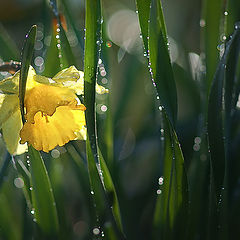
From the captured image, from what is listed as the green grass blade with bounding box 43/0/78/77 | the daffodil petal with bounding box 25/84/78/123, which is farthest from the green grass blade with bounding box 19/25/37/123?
the green grass blade with bounding box 43/0/78/77

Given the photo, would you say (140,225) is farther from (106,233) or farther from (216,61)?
(216,61)

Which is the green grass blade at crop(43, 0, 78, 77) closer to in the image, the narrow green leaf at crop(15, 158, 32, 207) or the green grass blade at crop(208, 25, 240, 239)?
the narrow green leaf at crop(15, 158, 32, 207)

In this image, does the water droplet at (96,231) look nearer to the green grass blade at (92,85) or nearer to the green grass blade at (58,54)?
the green grass blade at (92,85)

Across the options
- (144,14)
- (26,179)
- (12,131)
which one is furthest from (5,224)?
(144,14)

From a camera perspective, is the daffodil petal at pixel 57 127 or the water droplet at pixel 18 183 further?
the water droplet at pixel 18 183

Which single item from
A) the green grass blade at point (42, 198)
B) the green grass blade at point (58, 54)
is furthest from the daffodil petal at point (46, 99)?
the green grass blade at point (58, 54)

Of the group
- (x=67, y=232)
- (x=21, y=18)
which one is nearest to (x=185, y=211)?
(x=67, y=232)
